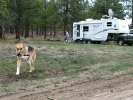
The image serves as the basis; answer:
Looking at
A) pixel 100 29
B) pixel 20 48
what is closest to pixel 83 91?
pixel 20 48

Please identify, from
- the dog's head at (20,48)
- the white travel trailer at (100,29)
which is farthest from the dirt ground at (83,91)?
the white travel trailer at (100,29)

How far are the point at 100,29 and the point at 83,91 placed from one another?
31.8 m

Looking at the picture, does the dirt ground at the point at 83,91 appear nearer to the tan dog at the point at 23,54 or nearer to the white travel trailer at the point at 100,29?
the tan dog at the point at 23,54

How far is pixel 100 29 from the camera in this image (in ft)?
137

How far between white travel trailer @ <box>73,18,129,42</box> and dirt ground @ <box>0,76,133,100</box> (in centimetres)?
2817

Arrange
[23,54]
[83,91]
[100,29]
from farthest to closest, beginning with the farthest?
[100,29]
[23,54]
[83,91]

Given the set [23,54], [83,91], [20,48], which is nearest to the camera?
[83,91]

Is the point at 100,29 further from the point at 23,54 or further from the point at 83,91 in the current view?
the point at 83,91

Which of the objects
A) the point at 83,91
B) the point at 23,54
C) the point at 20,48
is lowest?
the point at 83,91

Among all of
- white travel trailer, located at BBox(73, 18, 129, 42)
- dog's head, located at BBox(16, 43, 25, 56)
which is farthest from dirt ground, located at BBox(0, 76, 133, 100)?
white travel trailer, located at BBox(73, 18, 129, 42)

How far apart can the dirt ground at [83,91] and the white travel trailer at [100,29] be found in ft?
92.4

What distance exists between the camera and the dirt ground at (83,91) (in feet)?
31.2

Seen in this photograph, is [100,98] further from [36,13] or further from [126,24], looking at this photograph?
[36,13]

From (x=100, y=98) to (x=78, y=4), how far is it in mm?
47527
